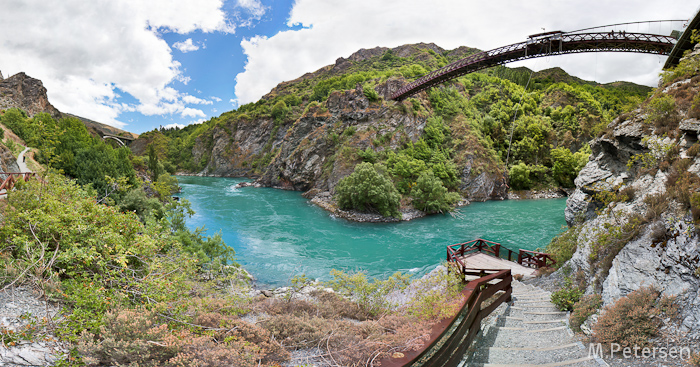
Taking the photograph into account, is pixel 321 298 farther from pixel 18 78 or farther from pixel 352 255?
pixel 18 78

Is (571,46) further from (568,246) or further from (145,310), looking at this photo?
(145,310)

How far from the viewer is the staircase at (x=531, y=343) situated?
4.16 metres

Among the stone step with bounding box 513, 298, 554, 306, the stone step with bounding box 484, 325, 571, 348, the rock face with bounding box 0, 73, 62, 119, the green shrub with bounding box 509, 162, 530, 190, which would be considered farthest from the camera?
the green shrub with bounding box 509, 162, 530, 190

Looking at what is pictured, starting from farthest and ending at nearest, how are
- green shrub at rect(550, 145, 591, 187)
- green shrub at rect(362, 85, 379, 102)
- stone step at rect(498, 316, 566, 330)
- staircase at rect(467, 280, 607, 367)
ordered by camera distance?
green shrub at rect(362, 85, 379, 102) → green shrub at rect(550, 145, 591, 187) → stone step at rect(498, 316, 566, 330) → staircase at rect(467, 280, 607, 367)

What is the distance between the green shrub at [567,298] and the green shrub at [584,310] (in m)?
0.68

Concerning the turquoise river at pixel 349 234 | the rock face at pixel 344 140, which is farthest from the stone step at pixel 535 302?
the rock face at pixel 344 140

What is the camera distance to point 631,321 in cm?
430

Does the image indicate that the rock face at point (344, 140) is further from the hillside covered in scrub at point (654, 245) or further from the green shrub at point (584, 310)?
the green shrub at point (584, 310)

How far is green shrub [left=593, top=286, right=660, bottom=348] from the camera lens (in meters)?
4.17

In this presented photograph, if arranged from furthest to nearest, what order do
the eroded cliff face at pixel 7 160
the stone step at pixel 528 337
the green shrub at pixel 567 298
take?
the eroded cliff face at pixel 7 160 → the green shrub at pixel 567 298 → the stone step at pixel 528 337

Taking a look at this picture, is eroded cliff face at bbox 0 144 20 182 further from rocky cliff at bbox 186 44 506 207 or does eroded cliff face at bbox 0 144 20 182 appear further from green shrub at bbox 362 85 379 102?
green shrub at bbox 362 85 379 102

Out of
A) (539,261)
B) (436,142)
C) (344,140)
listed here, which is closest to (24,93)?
(344,140)

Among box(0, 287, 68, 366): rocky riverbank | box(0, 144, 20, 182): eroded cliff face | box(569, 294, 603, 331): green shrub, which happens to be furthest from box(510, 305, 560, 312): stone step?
box(0, 144, 20, 182): eroded cliff face

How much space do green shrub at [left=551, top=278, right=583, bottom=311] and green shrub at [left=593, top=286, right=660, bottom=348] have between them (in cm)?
184
